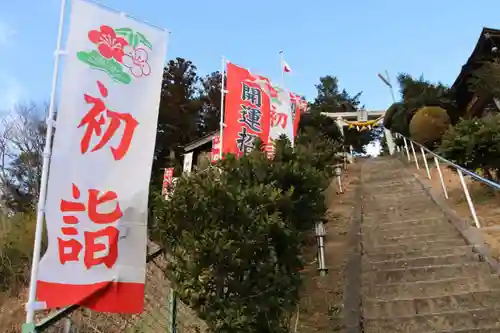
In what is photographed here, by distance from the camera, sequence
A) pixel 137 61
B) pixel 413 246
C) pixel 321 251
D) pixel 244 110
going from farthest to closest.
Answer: pixel 244 110, pixel 413 246, pixel 321 251, pixel 137 61

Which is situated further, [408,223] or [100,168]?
[408,223]

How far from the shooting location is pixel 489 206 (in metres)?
8.07

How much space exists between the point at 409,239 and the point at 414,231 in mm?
435

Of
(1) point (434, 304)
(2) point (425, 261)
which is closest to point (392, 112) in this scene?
(2) point (425, 261)

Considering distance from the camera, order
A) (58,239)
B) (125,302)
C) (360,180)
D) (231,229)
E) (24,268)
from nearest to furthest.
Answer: (58,239) → (125,302) → (231,229) → (24,268) → (360,180)

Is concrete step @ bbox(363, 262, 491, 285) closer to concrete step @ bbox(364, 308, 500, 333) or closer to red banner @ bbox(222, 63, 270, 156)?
concrete step @ bbox(364, 308, 500, 333)

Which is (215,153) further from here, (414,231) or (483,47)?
(483,47)

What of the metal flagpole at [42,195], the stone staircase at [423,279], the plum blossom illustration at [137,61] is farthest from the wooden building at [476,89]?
the metal flagpole at [42,195]

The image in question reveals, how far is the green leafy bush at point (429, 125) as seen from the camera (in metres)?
15.2

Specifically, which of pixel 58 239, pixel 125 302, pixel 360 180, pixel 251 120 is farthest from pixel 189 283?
pixel 360 180

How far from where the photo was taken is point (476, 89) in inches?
569

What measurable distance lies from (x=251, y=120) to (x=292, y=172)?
3.49 m

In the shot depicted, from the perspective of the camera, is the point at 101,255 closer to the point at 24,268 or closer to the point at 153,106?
the point at 153,106

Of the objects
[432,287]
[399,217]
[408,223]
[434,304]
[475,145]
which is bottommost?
[434,304]
